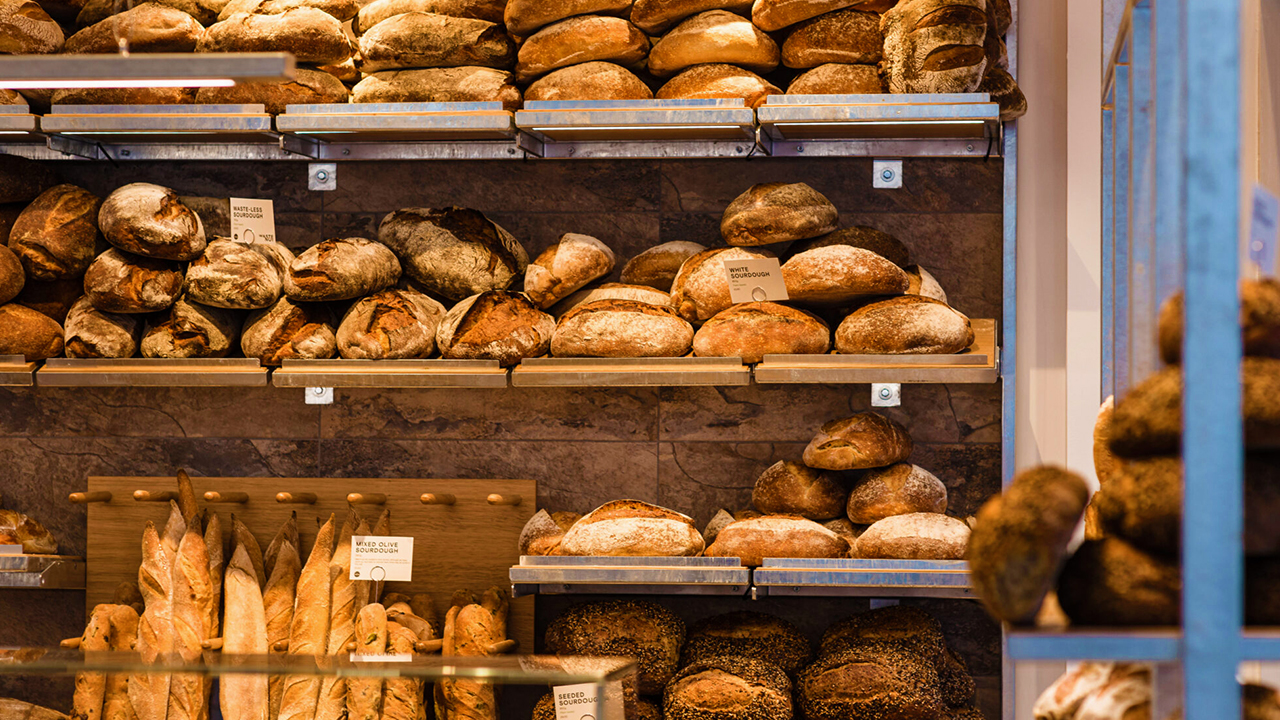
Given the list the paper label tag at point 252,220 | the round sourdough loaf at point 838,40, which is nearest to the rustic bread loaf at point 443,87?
the paper label tag at point 252,220

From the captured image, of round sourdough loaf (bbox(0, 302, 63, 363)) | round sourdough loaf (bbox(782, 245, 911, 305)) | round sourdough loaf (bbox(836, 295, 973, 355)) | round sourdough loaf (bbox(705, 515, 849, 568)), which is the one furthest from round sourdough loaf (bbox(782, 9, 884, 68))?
round sourdough loaf (bbox(0, 302, 63, 363))

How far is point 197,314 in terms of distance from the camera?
2736 mm

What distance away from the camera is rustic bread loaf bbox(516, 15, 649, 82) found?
263cm

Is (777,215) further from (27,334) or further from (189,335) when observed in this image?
(27,334)

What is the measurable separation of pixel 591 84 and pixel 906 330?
90 centimetres

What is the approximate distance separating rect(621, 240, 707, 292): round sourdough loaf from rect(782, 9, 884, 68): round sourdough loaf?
1.71 feet

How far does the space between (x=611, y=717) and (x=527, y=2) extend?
5.31 ft

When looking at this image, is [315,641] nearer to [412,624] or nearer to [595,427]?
[412,624]

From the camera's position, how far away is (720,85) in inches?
102

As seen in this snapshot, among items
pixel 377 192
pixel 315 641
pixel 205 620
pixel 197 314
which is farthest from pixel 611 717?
pixel 377 192

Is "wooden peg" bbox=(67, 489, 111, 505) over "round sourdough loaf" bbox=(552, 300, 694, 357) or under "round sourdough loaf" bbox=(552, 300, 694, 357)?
under

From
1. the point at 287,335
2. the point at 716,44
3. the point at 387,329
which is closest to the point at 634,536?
the point at 387,329

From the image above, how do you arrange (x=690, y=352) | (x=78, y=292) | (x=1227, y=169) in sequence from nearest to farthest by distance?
(x=1227, y=169)
(x=690, y=352)
(x=78, y=292)

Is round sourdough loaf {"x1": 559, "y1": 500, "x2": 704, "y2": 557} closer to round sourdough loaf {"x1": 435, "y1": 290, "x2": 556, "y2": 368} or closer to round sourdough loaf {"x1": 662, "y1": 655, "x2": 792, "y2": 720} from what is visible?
round sourdough loaf {"x1": 662, "y1": 655, "x2": 792, "y2": 720}
